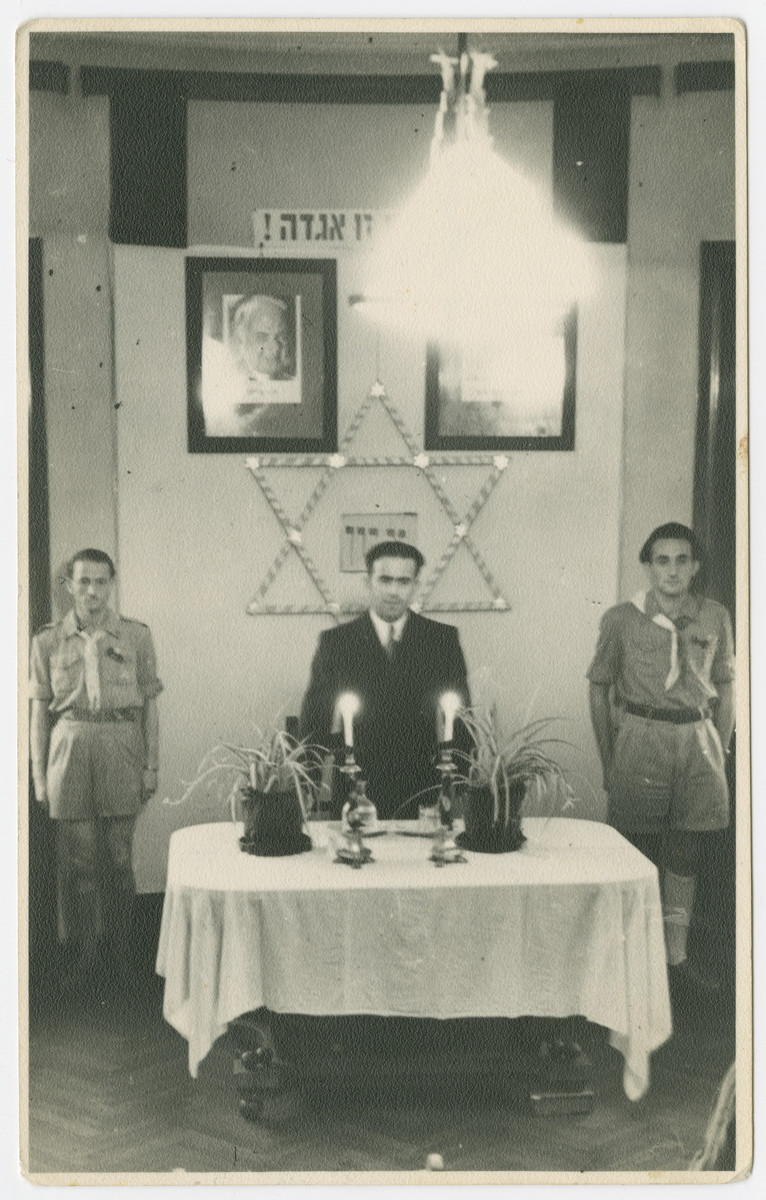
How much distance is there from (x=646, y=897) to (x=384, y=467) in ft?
3.69

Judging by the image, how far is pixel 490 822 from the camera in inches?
109

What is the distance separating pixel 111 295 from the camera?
8.86 ft

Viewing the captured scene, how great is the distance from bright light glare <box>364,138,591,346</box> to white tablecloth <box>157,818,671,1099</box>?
3.97 ft

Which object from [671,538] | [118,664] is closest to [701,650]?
[671,538]

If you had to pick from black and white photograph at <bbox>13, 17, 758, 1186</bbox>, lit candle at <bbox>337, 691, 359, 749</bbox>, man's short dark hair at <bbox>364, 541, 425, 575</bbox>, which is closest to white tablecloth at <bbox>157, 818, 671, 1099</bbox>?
black and white photograph at <bbox>13, 17, 758, 1186</bbox>

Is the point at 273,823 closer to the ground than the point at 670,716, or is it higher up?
closer to the ground

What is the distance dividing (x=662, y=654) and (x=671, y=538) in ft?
0.88

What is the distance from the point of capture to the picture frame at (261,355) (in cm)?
271

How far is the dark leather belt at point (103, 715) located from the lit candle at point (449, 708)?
2.31ft

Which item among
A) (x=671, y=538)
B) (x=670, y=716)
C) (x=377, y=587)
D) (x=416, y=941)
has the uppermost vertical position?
(x=671, y=538)

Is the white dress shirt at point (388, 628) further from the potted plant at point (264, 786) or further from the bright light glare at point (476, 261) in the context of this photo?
the bright light glare at point (476, 261)

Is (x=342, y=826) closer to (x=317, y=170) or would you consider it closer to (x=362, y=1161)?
(x=362, y=1161)

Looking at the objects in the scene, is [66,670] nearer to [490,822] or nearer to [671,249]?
[490,822]

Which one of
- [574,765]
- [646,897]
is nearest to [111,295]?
[574,765]
